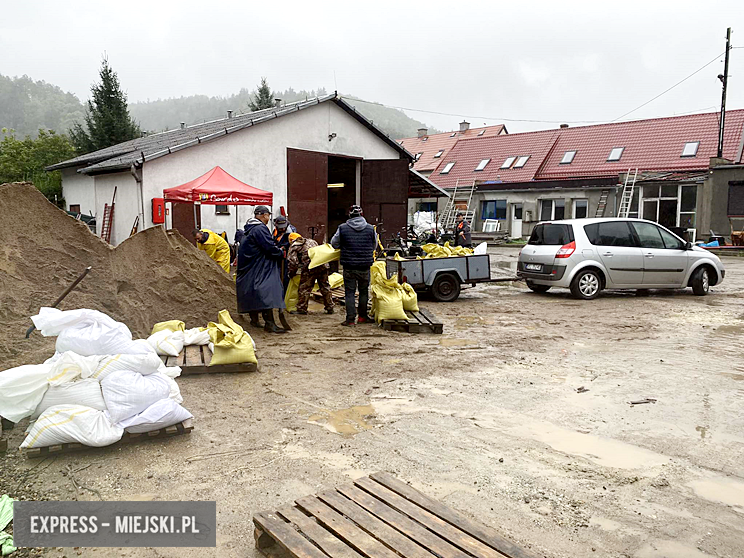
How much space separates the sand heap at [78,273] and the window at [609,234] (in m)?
7.55

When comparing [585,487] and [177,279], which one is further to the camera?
[177,279]

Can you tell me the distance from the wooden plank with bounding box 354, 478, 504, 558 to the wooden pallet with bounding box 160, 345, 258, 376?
3043 mm

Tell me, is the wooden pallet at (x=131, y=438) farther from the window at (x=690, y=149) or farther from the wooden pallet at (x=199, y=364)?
the window at (x=690, y=149)

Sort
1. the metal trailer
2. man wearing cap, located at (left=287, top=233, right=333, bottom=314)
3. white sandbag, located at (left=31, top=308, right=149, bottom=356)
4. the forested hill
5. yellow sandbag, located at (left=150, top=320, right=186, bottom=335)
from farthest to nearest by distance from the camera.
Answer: the forested hill → the metal trailer → man wearing cap, located at (left=287, top=233, right=333, bottom=314) → yellow sandbag, located at (left=150, top=320, right=186, bottom=335) → white sandbag, located at (left=31, top=308, right=149, bottom=356)

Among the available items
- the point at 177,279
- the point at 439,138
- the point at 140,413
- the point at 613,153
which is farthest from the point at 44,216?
the point at 439,138

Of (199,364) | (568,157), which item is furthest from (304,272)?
(568,157)

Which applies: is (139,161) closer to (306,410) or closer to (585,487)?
(306,410)

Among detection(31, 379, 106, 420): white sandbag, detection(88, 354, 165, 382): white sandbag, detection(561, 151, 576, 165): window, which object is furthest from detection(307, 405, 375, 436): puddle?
detection(561, 151, 576, 165): window

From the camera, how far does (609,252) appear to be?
11.5 meters

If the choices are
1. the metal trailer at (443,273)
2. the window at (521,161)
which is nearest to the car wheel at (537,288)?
the metal trailer at (443,273)

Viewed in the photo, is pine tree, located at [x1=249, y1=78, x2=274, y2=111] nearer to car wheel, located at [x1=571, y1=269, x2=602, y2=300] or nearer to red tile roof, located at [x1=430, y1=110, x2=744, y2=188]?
red tile roof, located at [x1=430, y1=110, x2=744, y2=188]

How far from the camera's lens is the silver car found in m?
11.5

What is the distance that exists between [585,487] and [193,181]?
1228 centimetres

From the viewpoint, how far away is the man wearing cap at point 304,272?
9.36m
